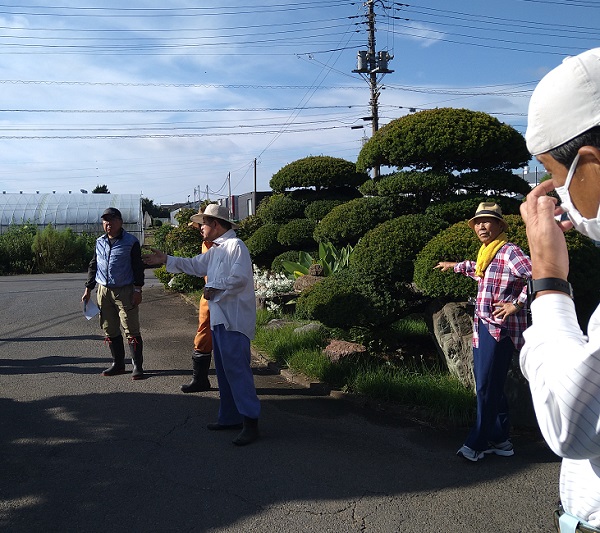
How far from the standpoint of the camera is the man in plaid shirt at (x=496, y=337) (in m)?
4.59

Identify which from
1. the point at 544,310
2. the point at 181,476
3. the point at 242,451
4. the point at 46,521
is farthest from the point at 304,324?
the point at 544,310

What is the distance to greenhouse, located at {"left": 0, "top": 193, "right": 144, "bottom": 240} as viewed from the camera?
102ft

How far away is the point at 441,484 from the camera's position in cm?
436

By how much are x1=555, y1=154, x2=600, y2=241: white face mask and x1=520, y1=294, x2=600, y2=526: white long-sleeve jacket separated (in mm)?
161

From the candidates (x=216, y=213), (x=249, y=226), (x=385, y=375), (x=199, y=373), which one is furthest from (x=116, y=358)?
(x=249, y=226)

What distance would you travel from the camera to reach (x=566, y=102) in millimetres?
1288

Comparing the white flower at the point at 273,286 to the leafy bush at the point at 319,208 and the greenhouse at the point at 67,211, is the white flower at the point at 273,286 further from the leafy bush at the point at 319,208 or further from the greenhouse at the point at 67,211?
the greenhouse at the point at 67,211

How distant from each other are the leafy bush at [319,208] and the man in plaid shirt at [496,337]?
7.92 meters

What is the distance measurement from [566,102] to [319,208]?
37.5ft

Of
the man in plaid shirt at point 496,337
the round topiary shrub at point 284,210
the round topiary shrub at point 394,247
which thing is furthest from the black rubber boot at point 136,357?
the round topiary shrub at point 284,210

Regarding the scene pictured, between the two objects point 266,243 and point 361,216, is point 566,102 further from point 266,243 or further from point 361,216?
point 266,243

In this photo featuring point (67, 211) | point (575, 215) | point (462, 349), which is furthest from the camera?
point (67, 211)

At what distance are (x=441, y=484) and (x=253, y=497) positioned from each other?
1.33 m

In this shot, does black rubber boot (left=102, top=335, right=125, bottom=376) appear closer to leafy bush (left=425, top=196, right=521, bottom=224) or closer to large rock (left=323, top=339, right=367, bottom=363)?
large rock (left=323, top=339, right=367, bottom=363)
